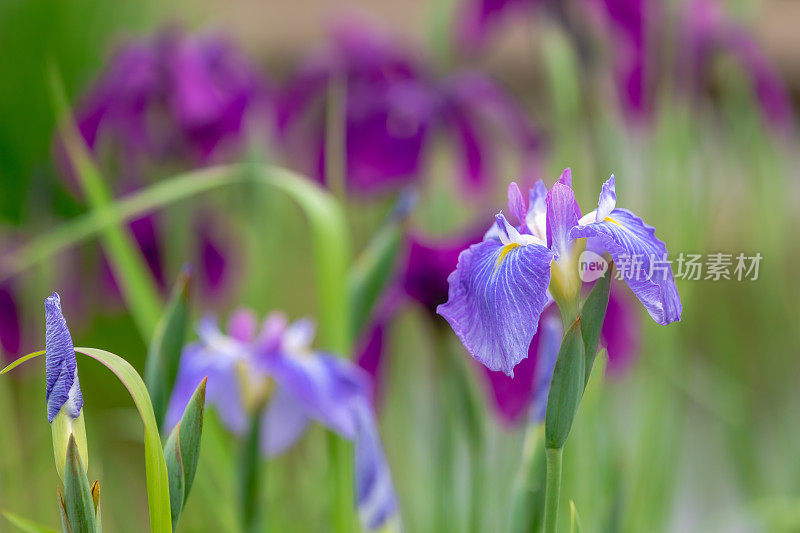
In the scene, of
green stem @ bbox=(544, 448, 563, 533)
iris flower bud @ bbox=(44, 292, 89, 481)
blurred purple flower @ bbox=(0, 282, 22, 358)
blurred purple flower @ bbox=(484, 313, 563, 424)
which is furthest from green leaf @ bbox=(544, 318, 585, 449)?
blurred purple flower @ bbox=(0, 282, 22, 358)

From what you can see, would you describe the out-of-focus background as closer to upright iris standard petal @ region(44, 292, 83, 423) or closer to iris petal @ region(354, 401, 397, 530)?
iris petal @ region(354, 401, 397, 530)

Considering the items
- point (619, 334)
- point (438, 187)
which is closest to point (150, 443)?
point (619, 334)

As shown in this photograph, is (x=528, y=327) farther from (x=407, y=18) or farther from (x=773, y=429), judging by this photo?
(x=407, y=18)

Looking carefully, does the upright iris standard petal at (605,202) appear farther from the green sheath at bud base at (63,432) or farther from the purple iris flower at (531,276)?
the green sheath at bud base at (63,432)

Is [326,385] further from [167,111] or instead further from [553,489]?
[167,111]

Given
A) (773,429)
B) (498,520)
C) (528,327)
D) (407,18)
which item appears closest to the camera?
(528,327)

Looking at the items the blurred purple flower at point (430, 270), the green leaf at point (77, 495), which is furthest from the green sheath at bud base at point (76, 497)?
the blurred purple flower at point (430, 270)

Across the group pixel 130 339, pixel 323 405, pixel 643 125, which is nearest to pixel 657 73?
pixel 643 125
